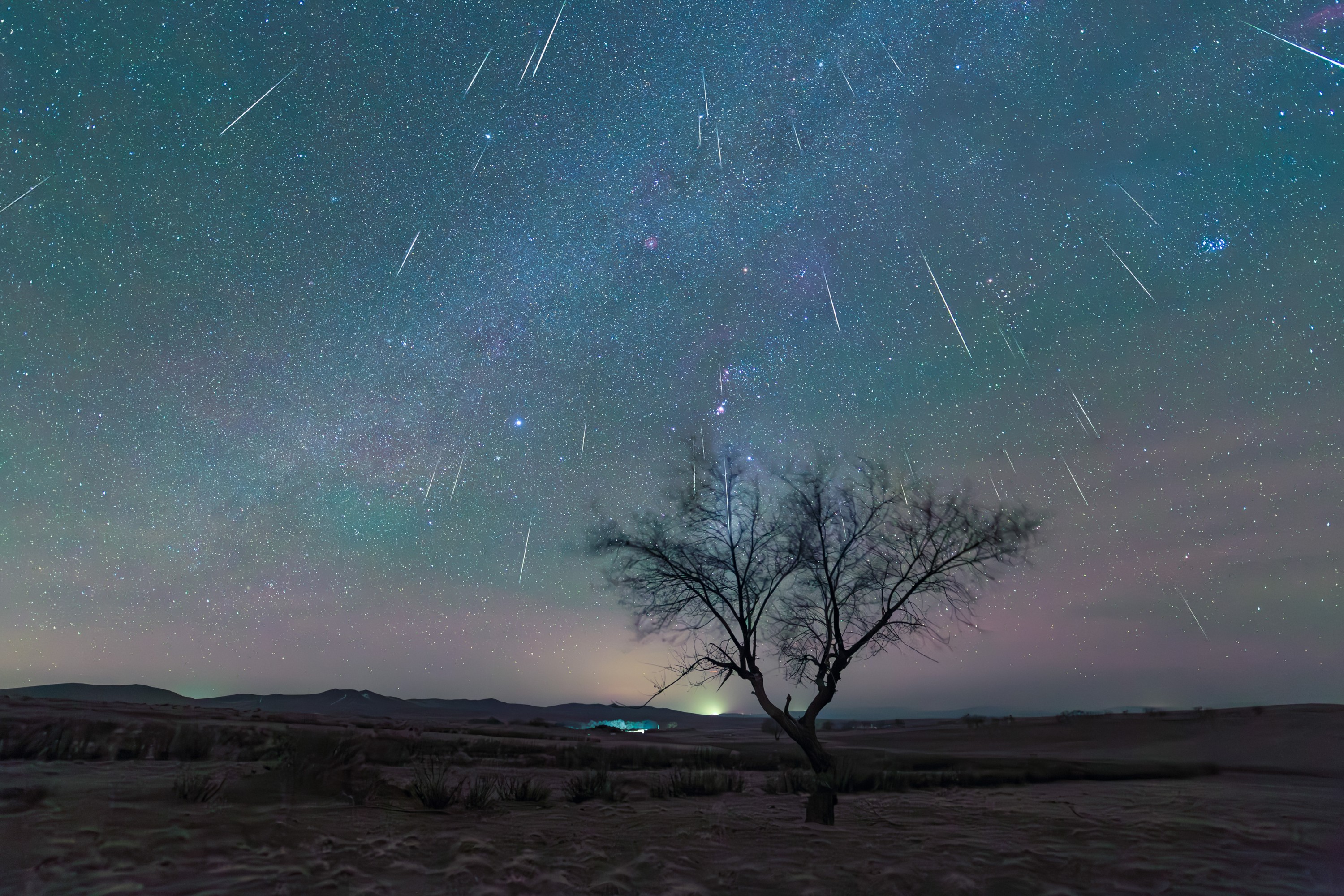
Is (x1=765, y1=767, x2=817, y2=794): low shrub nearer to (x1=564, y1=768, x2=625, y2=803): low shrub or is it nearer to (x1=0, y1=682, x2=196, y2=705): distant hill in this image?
(x1=564, y1=768, x2=625, y2=803): low shrub

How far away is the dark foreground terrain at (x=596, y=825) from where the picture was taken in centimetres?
766

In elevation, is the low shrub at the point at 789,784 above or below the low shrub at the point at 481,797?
below

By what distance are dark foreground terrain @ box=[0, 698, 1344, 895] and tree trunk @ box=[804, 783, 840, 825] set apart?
297mm

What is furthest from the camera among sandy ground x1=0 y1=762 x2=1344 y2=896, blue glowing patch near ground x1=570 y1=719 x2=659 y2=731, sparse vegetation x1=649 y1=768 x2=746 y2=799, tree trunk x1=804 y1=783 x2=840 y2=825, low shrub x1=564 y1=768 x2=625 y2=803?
blue glowing patch near ground x1=570 y1=719 x2=659 y2=731

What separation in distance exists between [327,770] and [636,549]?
673 cm

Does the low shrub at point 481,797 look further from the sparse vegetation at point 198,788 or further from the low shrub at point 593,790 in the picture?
the sparse vegetation at point 198,788

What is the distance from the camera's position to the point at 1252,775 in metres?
22.4

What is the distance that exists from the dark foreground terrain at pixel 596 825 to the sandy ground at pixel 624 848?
44 mm

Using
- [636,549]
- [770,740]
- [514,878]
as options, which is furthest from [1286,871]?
[770,740]

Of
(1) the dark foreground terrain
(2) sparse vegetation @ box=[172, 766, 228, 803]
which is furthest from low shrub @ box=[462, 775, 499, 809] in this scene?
(2) sparse vegetation @ box=[172, 766, 228, 803]

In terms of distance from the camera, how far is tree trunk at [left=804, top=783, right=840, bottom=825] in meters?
12.0

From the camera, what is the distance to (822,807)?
1213 cm

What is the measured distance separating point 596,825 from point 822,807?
3612 millimetres

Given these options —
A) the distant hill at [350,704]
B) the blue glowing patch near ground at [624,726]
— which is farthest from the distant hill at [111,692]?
the blue glowing patch near ground at [624,726]
